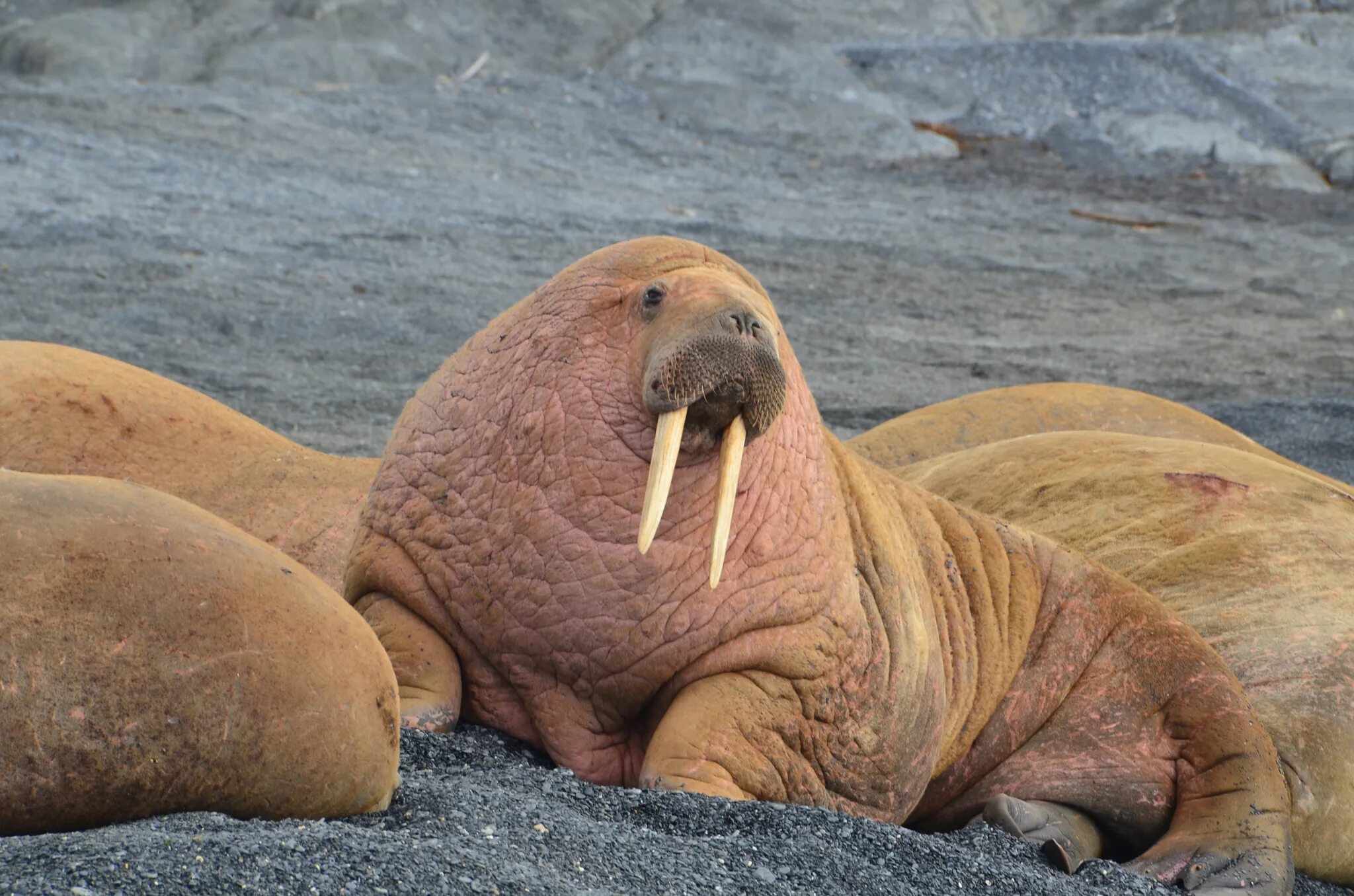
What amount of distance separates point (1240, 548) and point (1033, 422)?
129 cm

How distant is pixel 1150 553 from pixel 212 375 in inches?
169

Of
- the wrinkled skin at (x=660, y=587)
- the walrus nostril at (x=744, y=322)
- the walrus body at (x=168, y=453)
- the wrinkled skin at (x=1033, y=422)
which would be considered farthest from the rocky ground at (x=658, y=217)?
the wrinkled skin at (x=1033, y=422)

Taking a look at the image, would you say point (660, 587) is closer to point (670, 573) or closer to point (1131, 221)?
point (670, 573)

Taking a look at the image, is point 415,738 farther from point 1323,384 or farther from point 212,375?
point 1323,384

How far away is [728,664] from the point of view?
3.27 meters

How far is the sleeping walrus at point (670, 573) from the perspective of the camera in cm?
320

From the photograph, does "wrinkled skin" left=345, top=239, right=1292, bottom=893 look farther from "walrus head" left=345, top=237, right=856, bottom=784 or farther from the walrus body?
the walrus body

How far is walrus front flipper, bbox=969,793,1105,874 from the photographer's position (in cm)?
370

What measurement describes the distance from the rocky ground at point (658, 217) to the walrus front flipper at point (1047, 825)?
0.19 meters

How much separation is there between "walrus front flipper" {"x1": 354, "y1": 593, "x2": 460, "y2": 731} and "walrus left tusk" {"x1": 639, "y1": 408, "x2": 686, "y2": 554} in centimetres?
48

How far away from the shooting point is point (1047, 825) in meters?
3.79

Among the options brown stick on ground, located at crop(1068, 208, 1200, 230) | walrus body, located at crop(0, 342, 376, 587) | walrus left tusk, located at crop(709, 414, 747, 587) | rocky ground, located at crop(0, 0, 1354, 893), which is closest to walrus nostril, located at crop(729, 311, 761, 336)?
walrus left tusk, located at crop(709, 414, 747, 587)

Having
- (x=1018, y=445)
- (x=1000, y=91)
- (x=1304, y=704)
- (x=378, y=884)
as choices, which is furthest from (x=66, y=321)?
(x=1000, y=91)

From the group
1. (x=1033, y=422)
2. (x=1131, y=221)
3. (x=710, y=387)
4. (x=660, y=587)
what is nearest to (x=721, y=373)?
(x=710, y=387)
